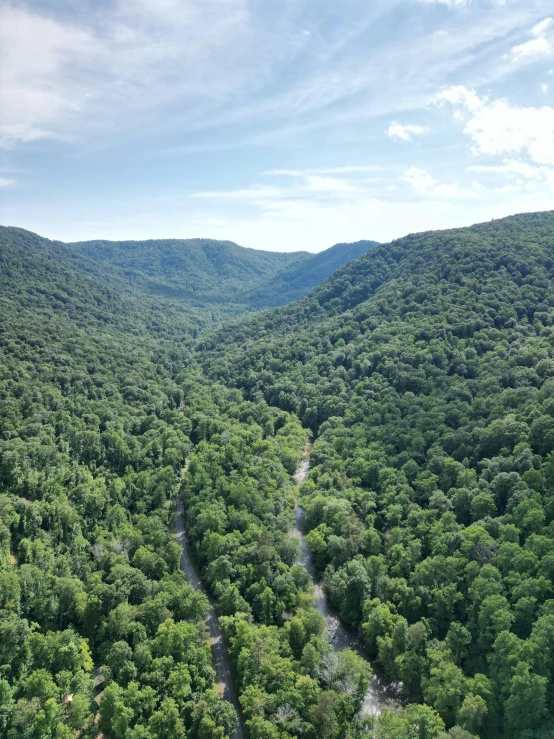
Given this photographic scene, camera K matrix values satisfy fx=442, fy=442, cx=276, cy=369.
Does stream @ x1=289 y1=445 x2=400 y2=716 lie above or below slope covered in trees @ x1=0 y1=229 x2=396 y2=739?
below

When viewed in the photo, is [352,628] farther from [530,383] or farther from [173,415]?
[173,415]

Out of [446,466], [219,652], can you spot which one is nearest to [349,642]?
[219,652]

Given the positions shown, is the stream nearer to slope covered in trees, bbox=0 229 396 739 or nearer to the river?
slope covered in trees, bbox=0 229 396 739

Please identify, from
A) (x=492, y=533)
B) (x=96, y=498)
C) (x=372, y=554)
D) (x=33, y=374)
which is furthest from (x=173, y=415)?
(x=492, y=533)

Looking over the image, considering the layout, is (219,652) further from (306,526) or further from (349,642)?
(306,526)

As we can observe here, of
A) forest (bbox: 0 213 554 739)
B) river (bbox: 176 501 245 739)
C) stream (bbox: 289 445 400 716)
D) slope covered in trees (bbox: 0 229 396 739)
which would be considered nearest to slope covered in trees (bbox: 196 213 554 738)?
forest (bbox: 0 213 554 739)

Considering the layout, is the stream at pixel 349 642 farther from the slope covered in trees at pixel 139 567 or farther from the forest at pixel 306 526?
the slope covered in trees at pixel 139 567
